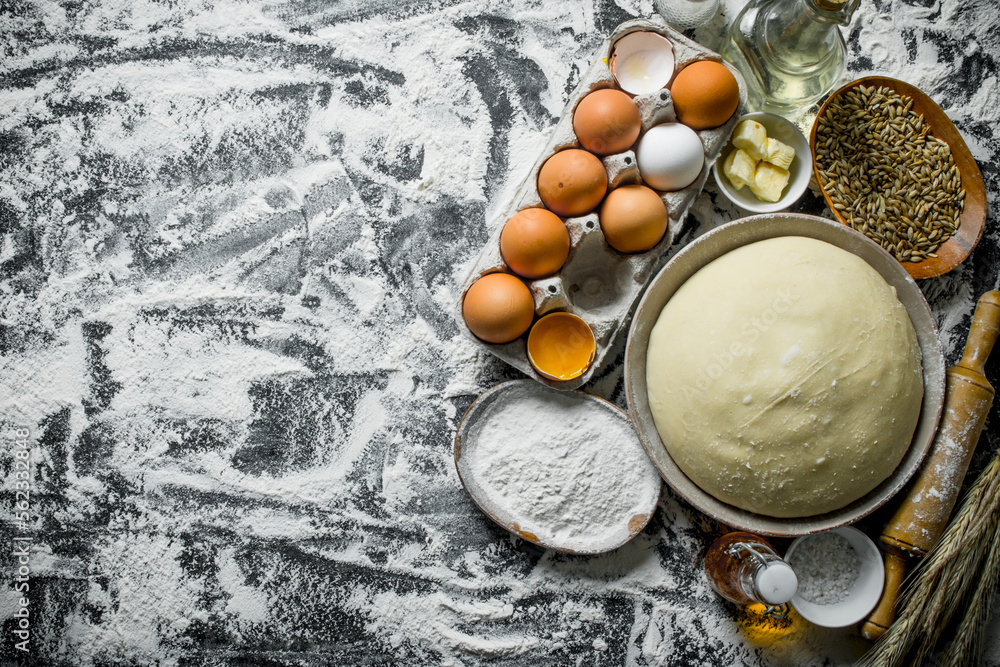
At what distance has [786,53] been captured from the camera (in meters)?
1.04

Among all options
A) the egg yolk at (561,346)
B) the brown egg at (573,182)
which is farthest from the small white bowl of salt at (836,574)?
the brown egg at (573,182)

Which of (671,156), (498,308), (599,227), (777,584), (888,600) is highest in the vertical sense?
(671,156)

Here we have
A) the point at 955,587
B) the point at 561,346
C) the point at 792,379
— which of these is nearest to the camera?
the point at 792,379

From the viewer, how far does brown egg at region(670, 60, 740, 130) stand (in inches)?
38.7

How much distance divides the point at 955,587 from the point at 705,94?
0.94 meters

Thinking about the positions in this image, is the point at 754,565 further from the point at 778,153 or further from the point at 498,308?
the point at 778,153

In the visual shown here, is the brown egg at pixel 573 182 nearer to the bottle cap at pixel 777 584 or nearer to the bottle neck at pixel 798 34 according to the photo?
the bottle neck at pixel 798 34

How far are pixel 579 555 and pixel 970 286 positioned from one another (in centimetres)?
94

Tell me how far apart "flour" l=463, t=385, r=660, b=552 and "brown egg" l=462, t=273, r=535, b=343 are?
14 cm

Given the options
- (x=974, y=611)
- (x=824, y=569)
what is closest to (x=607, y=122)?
(x=824, y=569)

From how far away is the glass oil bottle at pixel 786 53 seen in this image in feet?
3.24

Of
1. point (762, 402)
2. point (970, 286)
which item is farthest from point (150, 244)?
point (970, 286)

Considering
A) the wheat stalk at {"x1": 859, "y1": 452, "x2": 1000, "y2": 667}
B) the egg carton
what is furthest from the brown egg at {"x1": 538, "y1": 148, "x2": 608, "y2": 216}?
the wheat stalk at {"x1": 859, "y1": 452, "x2": 1000, "y2": 667}

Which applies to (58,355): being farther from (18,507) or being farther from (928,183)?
(928,183)
